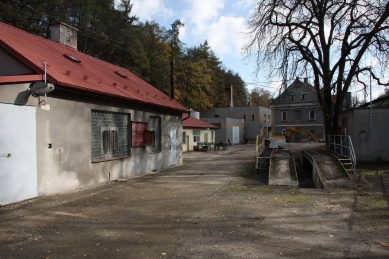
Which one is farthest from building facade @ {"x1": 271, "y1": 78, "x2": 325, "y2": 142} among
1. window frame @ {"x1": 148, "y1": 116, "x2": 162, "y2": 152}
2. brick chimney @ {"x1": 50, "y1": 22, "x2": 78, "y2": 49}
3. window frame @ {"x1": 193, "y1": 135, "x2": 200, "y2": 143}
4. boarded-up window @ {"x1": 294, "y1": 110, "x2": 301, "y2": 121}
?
brick chimney @ {"x1": 50, "y1": 22, "x2": 78, "y2": 49}

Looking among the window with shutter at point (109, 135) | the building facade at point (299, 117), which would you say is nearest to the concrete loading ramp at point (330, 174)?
the window with shutter at point (109, 135)

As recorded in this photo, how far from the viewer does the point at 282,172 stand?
41.3 feet

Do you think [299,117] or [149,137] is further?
[299,117]

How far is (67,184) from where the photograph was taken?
9633 millimetres

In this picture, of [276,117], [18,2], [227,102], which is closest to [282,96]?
[18,2]

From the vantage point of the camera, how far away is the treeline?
25172 millimetres

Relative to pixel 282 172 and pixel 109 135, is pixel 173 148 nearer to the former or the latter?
pixel 109 135

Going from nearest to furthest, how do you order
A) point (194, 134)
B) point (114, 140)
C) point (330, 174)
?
1. point (330, 174)
2. point (114, 140)
3. point (194, 134)

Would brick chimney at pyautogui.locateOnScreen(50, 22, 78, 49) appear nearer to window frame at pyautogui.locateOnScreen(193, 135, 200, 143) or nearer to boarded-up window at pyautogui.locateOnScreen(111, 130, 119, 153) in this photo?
boarded-up window at pyautogui.locateOnScreen(111, 130, 119, 153)

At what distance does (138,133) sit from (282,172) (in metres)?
6.36

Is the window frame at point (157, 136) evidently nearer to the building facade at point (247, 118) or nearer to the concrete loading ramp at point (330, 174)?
the concrete loading ramp at point (330, 174)

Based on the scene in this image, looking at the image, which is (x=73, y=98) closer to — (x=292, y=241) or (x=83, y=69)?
(x=83, y=69)

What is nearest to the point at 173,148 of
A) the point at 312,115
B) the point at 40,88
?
the point at 40,88

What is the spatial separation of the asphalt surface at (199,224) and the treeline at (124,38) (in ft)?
49.5
